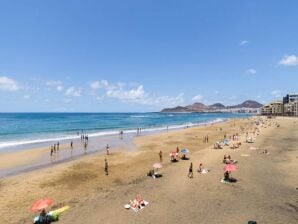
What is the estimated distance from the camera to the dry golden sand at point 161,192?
55.3 feet

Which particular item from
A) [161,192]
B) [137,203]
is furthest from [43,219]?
[161,192]

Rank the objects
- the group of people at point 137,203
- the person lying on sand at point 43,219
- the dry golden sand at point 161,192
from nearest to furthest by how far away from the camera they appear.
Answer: the person lying on sand at point 43,219 < the dry golden sand at point 161,192 < the group of people at point 137,203

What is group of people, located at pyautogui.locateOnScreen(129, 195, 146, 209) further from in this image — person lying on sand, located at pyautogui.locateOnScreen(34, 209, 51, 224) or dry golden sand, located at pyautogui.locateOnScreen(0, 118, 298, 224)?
person lying on sand, located at pyautogui.locateOnScreen(34, 209, 51, 224)

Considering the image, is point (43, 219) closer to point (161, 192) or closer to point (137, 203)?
point (137, 203)

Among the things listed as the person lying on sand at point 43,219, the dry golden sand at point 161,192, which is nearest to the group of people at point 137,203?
the dry golden sand at point 161,192

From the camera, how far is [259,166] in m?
29.7

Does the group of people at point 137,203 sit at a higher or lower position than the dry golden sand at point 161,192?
higher

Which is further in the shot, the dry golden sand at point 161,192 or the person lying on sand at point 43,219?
the dry golden sand at point 161,192

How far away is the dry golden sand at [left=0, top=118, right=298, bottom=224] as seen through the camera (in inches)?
663

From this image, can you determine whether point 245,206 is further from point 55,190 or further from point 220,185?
point 55,190

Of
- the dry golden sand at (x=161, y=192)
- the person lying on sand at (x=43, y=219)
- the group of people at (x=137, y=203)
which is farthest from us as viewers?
the group of people at (x=137, y=203)

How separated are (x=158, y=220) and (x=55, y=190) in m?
9.74

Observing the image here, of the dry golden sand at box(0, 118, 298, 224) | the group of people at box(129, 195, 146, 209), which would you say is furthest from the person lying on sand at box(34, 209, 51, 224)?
the group of people at box(129, 195, 146, 209)

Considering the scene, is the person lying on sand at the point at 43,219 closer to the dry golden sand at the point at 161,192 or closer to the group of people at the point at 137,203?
the dry golden sand at the point at 161,192
